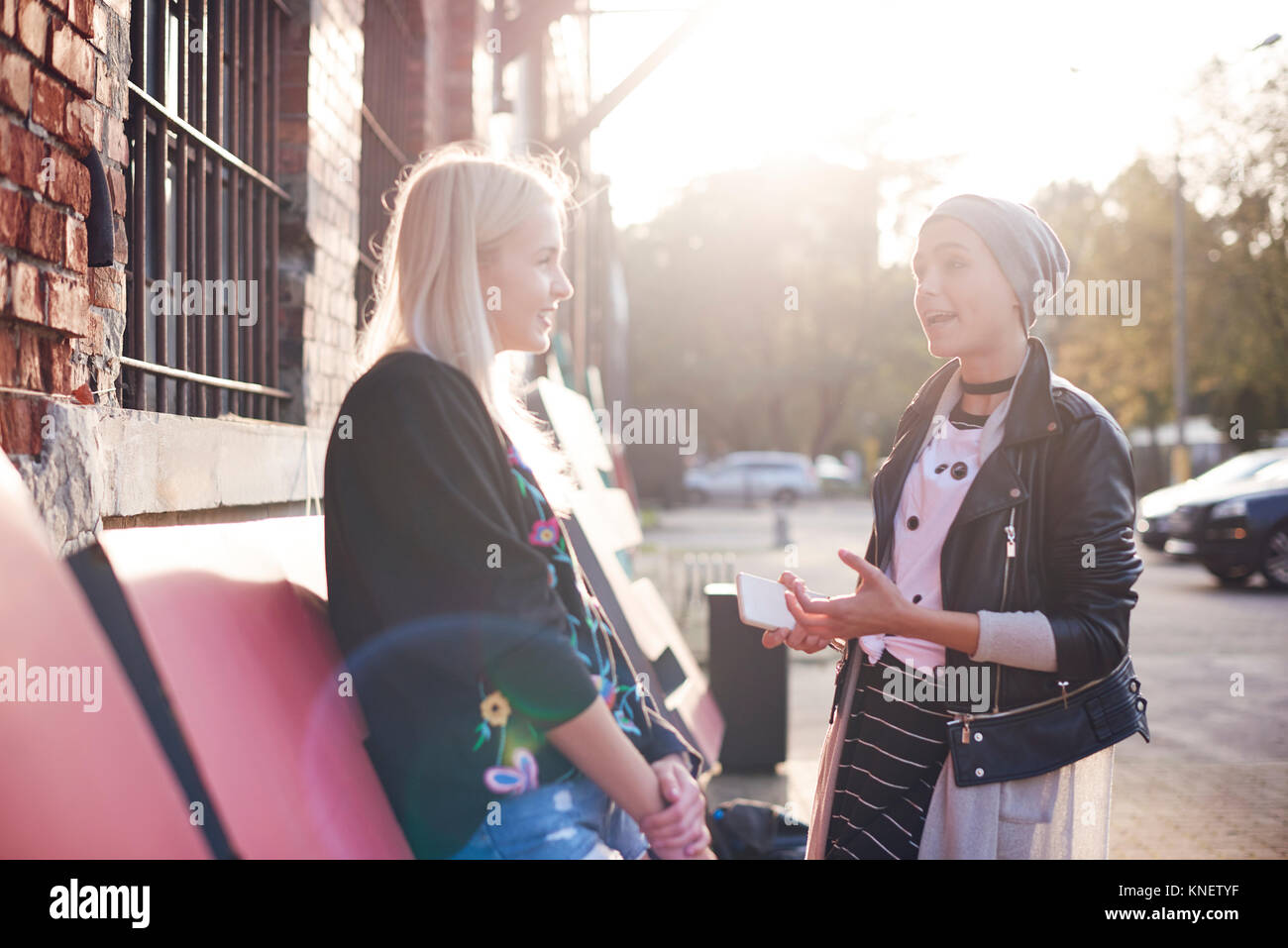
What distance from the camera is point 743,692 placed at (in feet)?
19.1

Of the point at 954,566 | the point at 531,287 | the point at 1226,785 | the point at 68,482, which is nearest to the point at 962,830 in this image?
the point at 954,566

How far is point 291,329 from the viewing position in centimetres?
417

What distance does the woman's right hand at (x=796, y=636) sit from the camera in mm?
2329

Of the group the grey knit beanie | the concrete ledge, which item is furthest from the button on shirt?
the concrete ledge

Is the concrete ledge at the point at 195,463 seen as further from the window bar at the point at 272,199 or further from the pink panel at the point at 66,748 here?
the pink panel at the point at 66,748

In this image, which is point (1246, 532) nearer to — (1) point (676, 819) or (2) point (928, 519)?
(2) point (928, 519)

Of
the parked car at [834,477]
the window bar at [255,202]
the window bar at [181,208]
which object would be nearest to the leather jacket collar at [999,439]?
the window bar at [181,208]

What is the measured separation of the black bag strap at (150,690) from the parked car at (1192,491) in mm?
15258

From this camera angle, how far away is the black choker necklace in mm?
2258

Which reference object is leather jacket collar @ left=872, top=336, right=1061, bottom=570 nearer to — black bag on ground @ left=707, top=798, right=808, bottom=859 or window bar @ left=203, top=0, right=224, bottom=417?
black bag on ground @ left=707, top=798, right=808, bottom=859

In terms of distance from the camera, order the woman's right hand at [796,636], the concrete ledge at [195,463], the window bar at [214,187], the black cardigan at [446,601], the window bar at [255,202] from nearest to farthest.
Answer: the black cardigan at [446,601]
the woman's right hand at [796,636]
the concrete ledge at [195,463]
the window bar at [214,187]
the window bar at [255,202]

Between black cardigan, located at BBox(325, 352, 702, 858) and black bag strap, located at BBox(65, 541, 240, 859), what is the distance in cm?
29

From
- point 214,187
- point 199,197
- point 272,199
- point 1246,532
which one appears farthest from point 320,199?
point 1246,532
